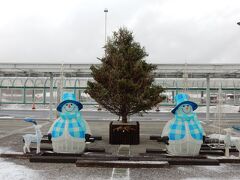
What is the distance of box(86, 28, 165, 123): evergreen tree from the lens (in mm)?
12156

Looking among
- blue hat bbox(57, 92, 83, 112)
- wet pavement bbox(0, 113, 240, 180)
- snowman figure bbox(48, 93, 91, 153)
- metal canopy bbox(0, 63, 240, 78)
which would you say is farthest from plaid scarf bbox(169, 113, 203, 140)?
metal canopy bbox(0, 63, 240, 78)

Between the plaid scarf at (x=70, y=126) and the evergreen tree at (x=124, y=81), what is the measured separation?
9.34ft

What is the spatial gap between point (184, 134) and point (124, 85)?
352 centimetres

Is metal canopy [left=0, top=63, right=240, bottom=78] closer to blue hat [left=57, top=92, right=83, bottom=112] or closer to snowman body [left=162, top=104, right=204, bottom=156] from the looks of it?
blue hat [left=57, top=92, right=83, bottom=112]

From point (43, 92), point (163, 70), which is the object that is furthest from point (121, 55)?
point (43, 92)

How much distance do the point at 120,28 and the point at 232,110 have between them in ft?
91.7

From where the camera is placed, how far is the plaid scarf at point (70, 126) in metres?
9.47

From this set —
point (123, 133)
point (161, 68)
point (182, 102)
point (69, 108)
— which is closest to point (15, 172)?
point (69, 108)

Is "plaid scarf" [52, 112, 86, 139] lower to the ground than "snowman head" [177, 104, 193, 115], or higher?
lower

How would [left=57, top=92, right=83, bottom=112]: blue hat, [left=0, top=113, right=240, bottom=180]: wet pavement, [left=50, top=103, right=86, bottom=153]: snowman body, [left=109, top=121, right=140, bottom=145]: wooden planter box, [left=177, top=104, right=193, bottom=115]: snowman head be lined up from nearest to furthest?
[left=0, top=113, right=240, bottom=180]: wet pavement < [left=50, top=103, right=86, bottom=153]: snowman body < [left=177, top=104, right=193, bottom=115]: snowman head < [left=57, top=92, right=83, bottom=112]: blue hat < [left=109, top=121, right=140, bottom=145]: wooden planter box

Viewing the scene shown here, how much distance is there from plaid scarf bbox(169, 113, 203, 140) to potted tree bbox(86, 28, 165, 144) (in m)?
2.82

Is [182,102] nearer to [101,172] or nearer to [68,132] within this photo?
[101,172]

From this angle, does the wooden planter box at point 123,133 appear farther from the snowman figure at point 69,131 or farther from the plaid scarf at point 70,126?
the plaid scarf at point 70,126

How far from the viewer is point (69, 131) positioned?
945 centimetres
